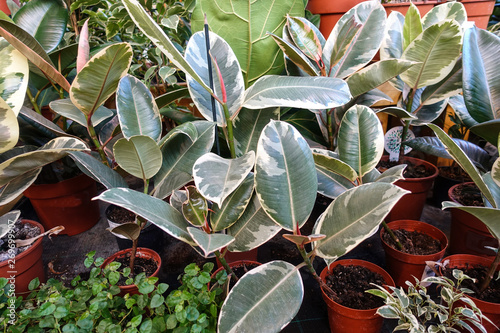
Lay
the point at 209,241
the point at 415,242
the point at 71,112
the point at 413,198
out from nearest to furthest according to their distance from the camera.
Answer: the point at 209,241 < the point at 71,112 < the point at 415,242 < the point at 413,198

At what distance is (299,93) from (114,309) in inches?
27.3

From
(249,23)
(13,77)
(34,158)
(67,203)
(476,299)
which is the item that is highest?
(249,23)

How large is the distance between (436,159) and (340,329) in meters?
1.17

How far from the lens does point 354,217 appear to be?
25.3 inches

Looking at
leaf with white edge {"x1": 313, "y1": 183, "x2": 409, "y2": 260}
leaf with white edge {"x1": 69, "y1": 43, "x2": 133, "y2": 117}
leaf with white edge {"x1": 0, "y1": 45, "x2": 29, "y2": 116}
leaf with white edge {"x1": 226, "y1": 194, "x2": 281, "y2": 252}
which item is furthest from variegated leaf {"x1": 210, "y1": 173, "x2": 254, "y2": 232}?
leaf with white edge {"x1": 0, "y1": 45, "x2": 29, "y2": 116}

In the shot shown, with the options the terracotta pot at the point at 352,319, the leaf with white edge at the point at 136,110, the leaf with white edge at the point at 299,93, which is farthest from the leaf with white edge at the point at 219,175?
the terracotta pot at the point at 352,319

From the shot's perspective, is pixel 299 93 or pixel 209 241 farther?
pixel 299 93

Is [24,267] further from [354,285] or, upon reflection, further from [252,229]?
[354,285]

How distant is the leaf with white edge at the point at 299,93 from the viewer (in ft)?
2.31

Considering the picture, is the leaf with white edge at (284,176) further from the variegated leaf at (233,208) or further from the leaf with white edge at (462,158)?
the leaf with white edge at (462,158)

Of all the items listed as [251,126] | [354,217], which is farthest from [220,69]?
[354,217]

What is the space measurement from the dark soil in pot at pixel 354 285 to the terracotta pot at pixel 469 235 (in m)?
0.41

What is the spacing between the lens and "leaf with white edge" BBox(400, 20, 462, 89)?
2.94ft

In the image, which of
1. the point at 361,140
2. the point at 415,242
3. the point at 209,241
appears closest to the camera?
the point at 209,241
